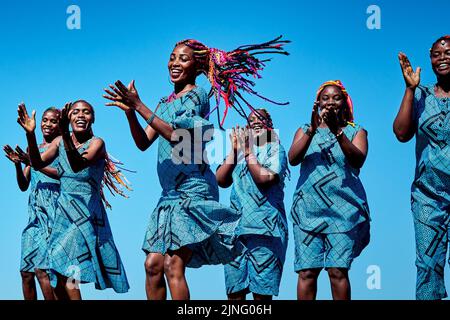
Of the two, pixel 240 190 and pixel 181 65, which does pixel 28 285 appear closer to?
pixel 240 190

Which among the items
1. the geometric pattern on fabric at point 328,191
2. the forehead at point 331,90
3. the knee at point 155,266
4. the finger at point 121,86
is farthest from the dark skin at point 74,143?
the forehead at point 331,90

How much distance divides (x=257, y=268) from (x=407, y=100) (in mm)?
2614

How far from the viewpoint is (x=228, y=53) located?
24.6ft

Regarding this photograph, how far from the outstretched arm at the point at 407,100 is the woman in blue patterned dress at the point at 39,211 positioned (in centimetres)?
376

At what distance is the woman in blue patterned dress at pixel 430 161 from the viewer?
6457mm

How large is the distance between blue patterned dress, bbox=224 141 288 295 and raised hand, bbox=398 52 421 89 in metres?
2.25

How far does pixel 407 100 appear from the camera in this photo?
6594mm

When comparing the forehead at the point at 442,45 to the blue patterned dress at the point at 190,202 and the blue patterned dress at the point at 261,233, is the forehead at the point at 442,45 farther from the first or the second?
the blue patterned dress at the point at 261,233

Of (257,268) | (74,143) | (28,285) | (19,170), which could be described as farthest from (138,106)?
(28,285)
